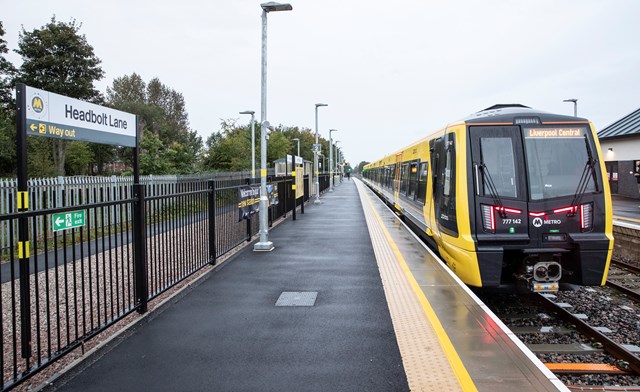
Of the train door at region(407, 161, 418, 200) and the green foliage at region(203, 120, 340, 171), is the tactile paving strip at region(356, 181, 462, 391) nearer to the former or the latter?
the train door at region(407, 161, 418, 200)

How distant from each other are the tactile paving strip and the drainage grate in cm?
106

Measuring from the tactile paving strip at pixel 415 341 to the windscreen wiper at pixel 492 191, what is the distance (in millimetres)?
1763

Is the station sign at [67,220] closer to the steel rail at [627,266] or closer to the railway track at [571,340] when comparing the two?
the railway track at [571,340]

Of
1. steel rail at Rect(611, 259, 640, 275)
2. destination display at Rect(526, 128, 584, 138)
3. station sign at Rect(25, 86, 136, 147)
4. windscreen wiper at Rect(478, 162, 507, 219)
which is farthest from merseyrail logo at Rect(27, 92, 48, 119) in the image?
steel rail at Rect(611, 259, 640, 275)

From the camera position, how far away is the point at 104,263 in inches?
185

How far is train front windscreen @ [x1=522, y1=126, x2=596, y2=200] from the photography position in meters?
6.63

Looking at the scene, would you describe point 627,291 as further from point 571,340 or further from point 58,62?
point 58,62

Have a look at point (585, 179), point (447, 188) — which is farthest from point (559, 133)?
point (447, 188)

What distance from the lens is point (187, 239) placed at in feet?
26.8

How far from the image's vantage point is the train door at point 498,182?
656 centimetres

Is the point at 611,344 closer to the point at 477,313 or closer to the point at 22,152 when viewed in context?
the point at 477,313

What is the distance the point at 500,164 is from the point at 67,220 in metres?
5.83

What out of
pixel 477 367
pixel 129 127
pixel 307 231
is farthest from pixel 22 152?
pixel 307 231

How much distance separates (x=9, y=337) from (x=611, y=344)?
24.2 ft
